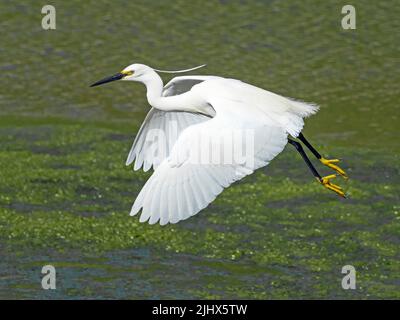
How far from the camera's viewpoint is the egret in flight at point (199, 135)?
977 cm

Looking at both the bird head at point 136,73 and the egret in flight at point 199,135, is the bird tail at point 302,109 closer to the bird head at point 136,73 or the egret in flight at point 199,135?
the egret in flight at point 199,135

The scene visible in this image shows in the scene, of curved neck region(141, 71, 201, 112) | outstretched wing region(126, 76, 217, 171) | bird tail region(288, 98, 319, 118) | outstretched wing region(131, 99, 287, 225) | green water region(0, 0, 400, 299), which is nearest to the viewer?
outstretched wing region(131, 99, 287, 225)

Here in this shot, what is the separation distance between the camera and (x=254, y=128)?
10.6m

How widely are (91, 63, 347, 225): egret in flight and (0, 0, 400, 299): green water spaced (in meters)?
2.51

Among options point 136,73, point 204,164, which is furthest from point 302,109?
point 204,164

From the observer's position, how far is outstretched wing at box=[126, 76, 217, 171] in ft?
39.9

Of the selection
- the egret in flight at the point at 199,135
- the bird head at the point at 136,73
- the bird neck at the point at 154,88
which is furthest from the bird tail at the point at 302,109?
the bird head at the point at 136,73

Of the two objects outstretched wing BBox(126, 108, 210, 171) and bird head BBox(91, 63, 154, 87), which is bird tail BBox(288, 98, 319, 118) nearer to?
outstretched wing BBox(126, 108, 210, 171)

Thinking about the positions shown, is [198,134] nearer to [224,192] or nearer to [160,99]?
[160,99]

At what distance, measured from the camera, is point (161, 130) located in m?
12.3

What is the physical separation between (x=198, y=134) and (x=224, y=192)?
270 inches

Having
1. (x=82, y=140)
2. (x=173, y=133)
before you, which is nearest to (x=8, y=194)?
(x=82, y=140)

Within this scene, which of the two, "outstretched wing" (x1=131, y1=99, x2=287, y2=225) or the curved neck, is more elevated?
the curved neck

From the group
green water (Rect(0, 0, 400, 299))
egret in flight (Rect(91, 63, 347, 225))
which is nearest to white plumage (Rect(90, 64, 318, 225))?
egret in flight (Rect(91, 63, 347, 225))
